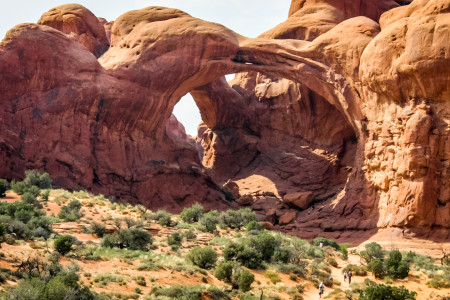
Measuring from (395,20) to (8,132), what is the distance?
2301 centimetres

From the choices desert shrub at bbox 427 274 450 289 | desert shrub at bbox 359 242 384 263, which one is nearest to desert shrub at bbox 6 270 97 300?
desert shrub at bbox 427 274 450 289

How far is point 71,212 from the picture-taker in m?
27.6

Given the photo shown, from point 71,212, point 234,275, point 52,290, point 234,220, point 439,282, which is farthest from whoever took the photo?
point 234,220

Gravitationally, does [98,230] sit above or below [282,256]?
above

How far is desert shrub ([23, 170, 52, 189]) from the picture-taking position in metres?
31.9

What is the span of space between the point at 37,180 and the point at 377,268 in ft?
59.8

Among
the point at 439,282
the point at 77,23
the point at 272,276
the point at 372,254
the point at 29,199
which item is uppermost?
the point at 77,23

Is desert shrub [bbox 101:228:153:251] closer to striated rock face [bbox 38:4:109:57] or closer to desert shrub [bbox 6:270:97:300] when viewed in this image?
desert shrub [bbox 6:270:97:300]

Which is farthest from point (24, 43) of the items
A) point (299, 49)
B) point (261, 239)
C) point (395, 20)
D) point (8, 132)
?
point (395, 20)

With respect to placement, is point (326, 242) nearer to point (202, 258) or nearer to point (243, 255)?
point (243, 255)

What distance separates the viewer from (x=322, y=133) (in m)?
44.5

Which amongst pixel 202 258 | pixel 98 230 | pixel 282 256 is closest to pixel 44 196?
pixel 98 230

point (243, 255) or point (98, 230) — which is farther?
point (98, 230)

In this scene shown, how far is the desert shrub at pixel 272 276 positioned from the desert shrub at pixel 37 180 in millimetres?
14910
